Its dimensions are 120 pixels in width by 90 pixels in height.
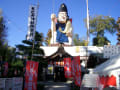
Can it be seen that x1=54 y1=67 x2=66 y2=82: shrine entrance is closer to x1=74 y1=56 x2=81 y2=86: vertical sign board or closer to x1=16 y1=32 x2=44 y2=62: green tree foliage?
x1=16 y1=32 x2=44 y2=62: green tree foliage

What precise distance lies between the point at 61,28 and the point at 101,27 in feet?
43.8

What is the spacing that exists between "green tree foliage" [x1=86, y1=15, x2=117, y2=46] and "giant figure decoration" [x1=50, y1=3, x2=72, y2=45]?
11000mm

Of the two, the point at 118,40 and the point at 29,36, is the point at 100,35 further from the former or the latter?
the point at 29,36

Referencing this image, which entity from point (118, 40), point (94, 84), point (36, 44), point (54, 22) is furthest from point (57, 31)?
point (94, 84)

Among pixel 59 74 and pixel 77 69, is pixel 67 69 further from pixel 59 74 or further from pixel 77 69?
pixel 59 74

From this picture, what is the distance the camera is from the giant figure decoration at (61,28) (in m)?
23.7

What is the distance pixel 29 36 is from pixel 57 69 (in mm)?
8320

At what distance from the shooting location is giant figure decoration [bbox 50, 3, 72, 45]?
932 inches

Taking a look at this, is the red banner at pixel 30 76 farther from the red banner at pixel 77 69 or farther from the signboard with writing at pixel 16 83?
the red banner at pixel 77 69

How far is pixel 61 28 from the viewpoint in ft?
79.6

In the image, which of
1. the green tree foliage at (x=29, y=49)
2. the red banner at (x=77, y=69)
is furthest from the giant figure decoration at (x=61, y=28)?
the red banner at (x=77, y=69)

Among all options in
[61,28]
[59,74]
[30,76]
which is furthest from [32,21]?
[61,28]

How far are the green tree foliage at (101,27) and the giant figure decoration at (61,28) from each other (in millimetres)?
11000

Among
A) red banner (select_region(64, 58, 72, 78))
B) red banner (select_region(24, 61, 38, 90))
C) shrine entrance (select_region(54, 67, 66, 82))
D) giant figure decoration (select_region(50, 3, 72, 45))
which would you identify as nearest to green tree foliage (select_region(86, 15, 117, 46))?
giant figure decoration (select_region(50, 3, 72, 45))
